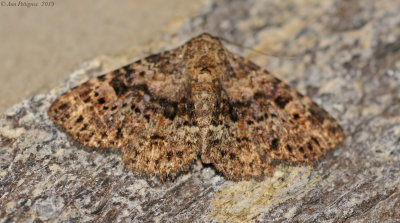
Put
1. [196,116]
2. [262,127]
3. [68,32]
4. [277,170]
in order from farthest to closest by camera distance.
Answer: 1. [68,32]
2. [277,170]
3. [262,127]
4. [196,116]

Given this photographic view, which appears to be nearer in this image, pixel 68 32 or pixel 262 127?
pixel 262 127

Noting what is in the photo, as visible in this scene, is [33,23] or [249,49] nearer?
[249,49]

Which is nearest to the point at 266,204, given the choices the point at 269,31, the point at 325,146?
the point at 325,146

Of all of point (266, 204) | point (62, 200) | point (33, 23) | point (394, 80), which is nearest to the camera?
point (62, 200)

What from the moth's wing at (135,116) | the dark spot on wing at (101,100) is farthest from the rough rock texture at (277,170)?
the dark spot on wing at (101,100)

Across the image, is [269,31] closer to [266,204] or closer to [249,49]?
[249,49]

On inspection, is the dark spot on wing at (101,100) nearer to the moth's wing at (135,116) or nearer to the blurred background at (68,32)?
the moth's wing at (135,116)

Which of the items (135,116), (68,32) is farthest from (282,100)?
(68,32)

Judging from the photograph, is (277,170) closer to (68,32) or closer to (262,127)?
(262,127)

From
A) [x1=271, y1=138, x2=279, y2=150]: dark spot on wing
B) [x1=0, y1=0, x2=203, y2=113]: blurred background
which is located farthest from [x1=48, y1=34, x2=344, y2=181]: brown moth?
[x1=0, y1=0, x2=203, y2=113]: blurred background
